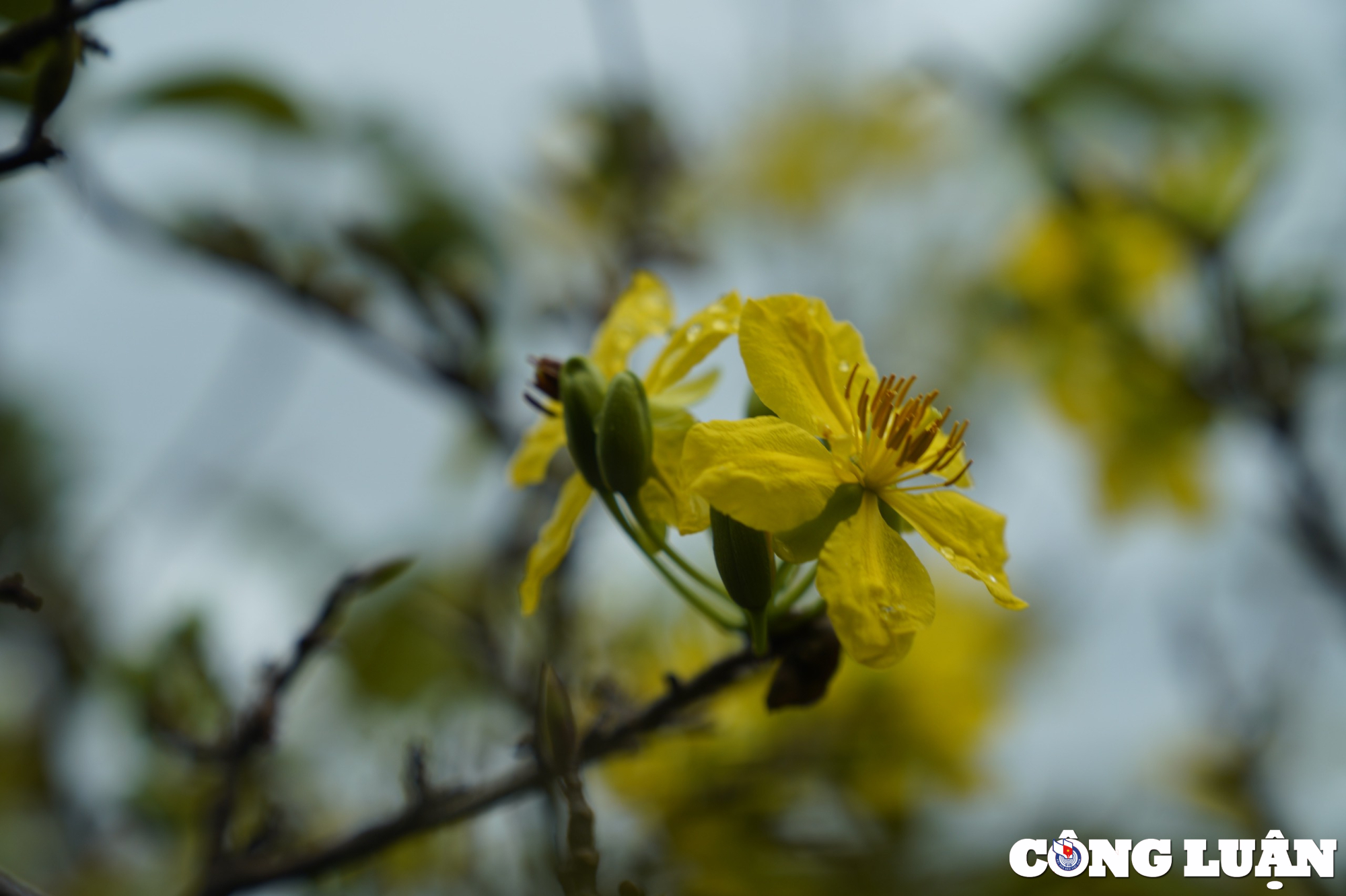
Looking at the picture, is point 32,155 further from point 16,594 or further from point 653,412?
point 653,412

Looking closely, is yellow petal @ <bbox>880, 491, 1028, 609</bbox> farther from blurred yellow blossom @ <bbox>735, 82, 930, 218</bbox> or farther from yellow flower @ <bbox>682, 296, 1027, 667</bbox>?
blurred yellow blossom @ <bbox>735, 82, 930, 218</bbox>

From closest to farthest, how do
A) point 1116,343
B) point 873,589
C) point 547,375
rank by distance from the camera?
point 873,589, point 547,375, point 1116,343

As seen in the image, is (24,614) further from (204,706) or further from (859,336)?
(859,336)

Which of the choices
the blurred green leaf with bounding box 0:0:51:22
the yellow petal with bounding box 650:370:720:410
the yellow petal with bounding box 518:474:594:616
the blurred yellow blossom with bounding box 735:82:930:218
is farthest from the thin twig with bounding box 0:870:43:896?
Answer: the blurred yellow blossom with bounding box 735:82:930:218

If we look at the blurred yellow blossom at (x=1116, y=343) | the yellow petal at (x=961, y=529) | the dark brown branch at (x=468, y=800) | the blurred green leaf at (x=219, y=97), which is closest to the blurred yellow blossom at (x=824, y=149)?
the blurred yellow blossom at (x=1116, y=343)

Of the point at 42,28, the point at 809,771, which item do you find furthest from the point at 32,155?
the point at 809,771

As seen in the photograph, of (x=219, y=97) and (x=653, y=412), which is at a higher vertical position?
(x=219, y=97)

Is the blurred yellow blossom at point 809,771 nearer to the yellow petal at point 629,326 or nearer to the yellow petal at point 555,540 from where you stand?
the yellow petal at point 555,540
